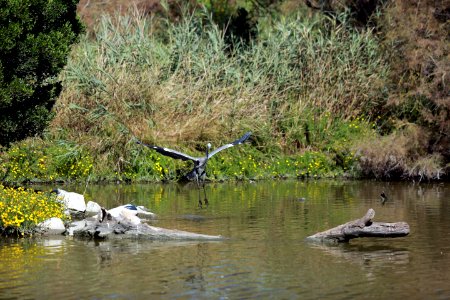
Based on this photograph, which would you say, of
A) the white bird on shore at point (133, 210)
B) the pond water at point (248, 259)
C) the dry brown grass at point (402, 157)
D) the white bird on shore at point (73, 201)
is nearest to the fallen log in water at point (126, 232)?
the pond water at point (248, 259)

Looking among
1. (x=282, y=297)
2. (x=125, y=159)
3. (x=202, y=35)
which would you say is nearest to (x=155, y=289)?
(x=282, y=297)

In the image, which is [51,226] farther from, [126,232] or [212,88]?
[212,88]

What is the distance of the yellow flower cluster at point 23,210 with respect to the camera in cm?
1688

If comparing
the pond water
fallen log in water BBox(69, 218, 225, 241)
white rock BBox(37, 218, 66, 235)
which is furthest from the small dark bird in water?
white rock BBox(37, 218, 66, 235)


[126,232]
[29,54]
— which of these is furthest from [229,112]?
[126,232]

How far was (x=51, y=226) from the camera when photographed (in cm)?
1758

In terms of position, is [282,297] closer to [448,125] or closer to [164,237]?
[164,237]

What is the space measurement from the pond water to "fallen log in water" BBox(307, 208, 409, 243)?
0.21 metres

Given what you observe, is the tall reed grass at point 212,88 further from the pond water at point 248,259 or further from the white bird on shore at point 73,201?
the white bird on shore at point 73,201

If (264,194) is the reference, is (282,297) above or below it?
below

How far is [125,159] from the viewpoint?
26.8 metres

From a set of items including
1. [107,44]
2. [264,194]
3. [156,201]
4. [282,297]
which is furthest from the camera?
[107,44]

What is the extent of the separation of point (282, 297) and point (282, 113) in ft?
55.7

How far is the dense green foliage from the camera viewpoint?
19109 mm
